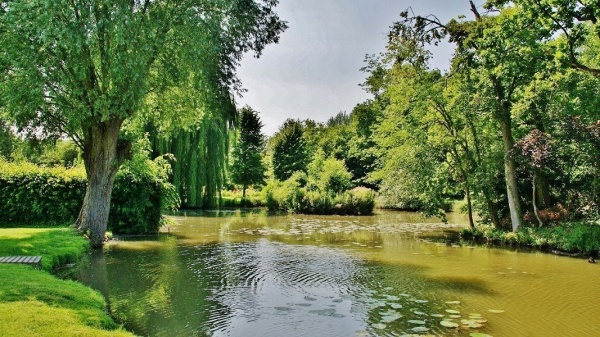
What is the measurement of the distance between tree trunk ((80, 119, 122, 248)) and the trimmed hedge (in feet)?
10.2

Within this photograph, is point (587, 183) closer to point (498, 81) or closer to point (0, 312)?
point (498, 81)

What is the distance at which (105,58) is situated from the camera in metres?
11.9

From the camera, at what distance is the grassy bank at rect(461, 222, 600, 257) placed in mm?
12812

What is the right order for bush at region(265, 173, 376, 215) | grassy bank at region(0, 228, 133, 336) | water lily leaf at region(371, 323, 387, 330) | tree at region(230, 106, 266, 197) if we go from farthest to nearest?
tree at region(230, 106, 266, 197), bush at region(265, 173, 376, 215), water lily leaf at region(371, 323, 387, 330), grassy bank at region(0, 228, 133, 336)

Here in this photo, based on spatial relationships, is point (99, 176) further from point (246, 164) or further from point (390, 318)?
point (246, 164)

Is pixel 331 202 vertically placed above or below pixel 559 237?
above

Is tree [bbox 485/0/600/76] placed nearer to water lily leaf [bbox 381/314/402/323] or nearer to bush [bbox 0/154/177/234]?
water lily leaf [bbox 381/314/402/323]

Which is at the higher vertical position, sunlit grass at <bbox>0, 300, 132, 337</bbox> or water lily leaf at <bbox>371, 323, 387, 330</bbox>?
sunlit grass at <bbox>0, 300, 132, 337</bbox>

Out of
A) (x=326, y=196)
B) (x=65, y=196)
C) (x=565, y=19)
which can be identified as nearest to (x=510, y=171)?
(x=565, y=19)

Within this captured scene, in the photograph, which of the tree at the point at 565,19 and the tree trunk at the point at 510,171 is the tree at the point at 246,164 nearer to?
the tree trunk at the point at 510,171

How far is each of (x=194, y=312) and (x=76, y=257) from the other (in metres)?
5.09

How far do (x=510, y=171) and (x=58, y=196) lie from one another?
17.2m

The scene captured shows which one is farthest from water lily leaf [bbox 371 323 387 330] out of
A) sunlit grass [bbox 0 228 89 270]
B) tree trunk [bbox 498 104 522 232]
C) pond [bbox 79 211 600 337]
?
tree trunk [bbox 498 104 522 232]

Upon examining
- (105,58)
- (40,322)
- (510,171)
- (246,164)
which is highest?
(246,164)
